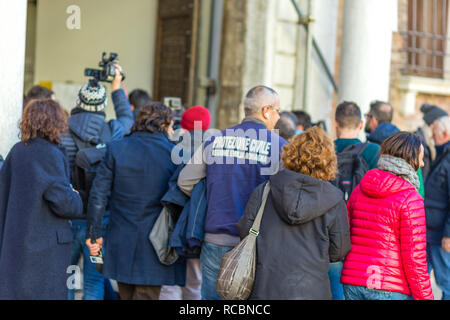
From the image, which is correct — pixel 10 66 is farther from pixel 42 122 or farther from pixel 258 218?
pixel 258 218

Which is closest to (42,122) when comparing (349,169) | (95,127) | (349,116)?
(95,127)

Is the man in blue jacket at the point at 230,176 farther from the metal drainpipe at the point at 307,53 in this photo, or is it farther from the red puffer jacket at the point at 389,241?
the metal drainpipe at the point at 307,53

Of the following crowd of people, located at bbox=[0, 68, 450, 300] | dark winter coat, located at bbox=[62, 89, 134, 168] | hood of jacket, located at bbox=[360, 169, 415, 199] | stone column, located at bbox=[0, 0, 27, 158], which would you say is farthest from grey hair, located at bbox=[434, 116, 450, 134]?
stone column, located at bbox=[0, 0, 27, 158]

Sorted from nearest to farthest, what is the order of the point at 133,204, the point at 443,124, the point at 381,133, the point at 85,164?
the point at 133,204 → the point at 85,164 → the point at 381,133 → the point at 443,124

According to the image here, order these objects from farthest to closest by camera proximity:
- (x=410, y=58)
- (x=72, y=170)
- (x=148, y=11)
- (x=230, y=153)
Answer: (x=410, y=58), (x=148, y=11), (x=72, y=170), (x=230, y=153)

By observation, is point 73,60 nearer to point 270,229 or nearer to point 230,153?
point 230,153

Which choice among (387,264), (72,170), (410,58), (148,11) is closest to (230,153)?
(387,264)

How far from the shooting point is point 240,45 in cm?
983

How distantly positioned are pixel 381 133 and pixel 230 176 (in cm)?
208

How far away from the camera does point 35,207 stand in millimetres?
4320

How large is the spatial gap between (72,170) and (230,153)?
1.57 metres

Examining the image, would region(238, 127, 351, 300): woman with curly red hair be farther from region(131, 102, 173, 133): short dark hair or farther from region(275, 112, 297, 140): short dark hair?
region(275, 112, 297, 140): short dark hair

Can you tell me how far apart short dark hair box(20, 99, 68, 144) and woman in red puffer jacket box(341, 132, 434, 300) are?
6.53ft

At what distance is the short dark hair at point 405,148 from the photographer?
409cm
